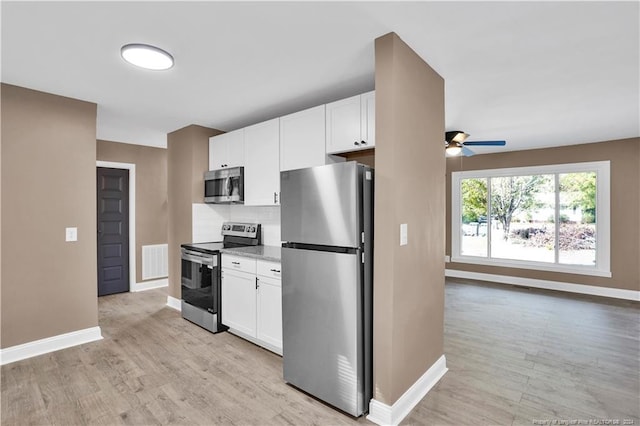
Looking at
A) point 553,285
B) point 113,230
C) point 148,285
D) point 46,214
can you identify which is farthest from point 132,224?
point 553,285

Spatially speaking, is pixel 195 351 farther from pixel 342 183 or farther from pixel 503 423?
pixel 503 423

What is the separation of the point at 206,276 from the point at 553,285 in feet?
18.9

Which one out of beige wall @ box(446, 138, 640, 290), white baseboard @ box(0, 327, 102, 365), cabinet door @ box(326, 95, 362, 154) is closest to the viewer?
cabinet door @ box(326, 95, 362, 154)

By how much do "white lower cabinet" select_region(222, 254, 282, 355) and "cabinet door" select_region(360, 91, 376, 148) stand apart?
4.40ft

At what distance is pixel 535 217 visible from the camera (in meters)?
5.89

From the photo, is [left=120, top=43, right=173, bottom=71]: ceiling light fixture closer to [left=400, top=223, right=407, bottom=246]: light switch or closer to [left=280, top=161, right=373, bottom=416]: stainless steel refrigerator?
[left=280, top=161, right=373, bottom=416]: stainless steel refrigerator

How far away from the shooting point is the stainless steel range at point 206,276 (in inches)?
141

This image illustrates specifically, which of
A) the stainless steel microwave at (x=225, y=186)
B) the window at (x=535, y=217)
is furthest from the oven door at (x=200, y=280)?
the window at (x=535, y=217)

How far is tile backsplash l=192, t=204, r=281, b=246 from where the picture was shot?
13.2ft

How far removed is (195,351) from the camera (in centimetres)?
313

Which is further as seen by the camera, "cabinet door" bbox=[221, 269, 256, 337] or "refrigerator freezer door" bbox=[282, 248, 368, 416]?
"cabinet door" bbox=[221, 269, 256, 337]

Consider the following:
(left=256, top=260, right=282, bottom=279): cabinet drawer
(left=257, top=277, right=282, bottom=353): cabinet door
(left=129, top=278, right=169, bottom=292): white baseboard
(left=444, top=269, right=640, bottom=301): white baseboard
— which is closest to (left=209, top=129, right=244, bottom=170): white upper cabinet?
(left=256, top=260, right=282, bottom=279): cabinet drawer

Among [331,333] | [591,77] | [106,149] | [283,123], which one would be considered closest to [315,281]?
[331,333]

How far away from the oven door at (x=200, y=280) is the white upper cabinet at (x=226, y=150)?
1.17 m
